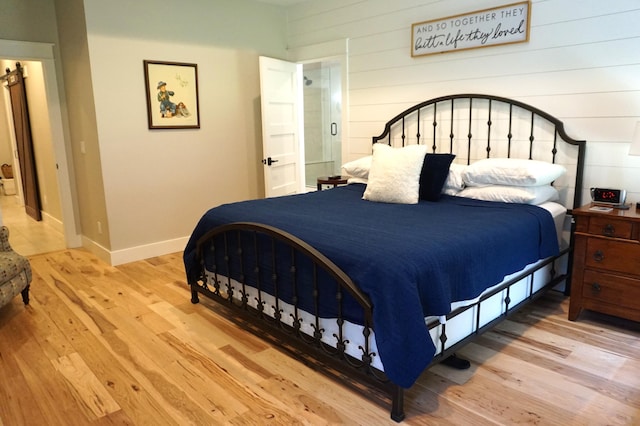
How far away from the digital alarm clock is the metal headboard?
0.84 feet

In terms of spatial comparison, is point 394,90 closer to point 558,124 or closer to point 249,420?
point 558,124

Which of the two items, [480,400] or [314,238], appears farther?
[314,238]

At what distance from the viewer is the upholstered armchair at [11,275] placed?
3.02m

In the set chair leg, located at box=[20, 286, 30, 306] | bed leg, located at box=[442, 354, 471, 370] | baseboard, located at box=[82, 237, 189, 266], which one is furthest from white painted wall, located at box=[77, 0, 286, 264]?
bed leg, located at box=[442, 354, 471, 370]

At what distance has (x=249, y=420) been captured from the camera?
201 cm

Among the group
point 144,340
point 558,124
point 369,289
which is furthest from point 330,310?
point 558,124

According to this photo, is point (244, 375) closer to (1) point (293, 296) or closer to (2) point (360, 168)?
(1) point (293, 296)

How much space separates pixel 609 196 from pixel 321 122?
525 cm

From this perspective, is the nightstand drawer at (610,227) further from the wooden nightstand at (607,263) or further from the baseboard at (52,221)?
the baseboard at (52,221)

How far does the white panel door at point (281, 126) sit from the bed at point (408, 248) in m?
1.31

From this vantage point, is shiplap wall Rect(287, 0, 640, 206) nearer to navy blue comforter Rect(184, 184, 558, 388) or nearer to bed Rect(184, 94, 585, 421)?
bed Rect(184, 94, 585, 421)

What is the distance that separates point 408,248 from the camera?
2066mm

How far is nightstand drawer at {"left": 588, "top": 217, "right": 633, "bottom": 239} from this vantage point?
265 centimetres

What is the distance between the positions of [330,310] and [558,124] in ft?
7.52
